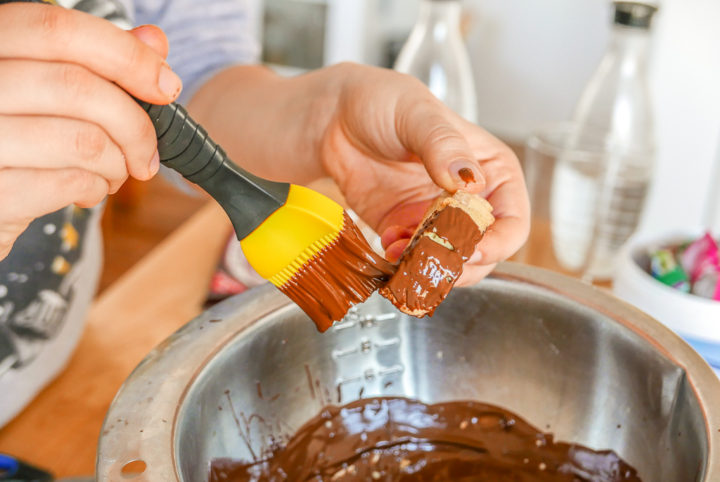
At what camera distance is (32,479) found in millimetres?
625

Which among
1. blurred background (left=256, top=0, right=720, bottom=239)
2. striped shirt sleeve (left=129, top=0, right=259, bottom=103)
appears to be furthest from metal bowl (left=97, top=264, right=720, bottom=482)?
A: blurred background (left=256, top=0, right=720, bottom=239)

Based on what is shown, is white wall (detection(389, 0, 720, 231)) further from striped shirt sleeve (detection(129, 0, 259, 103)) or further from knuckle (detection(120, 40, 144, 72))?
knuckle (detection(120, 40, 144, 72))

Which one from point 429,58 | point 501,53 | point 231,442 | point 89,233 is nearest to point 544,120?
point 501,53

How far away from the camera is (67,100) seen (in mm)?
428

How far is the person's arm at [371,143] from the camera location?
618 millimetres

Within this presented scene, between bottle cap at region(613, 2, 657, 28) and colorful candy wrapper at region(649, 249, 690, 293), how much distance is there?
1.00 ft

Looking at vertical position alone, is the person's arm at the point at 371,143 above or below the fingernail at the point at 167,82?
below

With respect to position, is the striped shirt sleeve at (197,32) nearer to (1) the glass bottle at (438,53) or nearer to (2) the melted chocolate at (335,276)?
(1) the glass bottle at (438,53)

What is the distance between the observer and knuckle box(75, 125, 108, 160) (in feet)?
1.46

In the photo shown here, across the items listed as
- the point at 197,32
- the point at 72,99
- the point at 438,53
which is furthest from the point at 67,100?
the point at 438,53

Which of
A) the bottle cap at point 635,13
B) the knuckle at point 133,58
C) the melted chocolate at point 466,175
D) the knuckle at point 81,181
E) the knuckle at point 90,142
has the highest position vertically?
the knuckle at point 133,58

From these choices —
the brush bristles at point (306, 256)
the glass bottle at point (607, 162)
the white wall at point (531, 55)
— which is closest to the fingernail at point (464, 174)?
the brush bristles at point (306, 256)

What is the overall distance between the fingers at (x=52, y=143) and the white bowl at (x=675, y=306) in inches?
22.3

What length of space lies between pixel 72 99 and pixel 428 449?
45 centimetres
